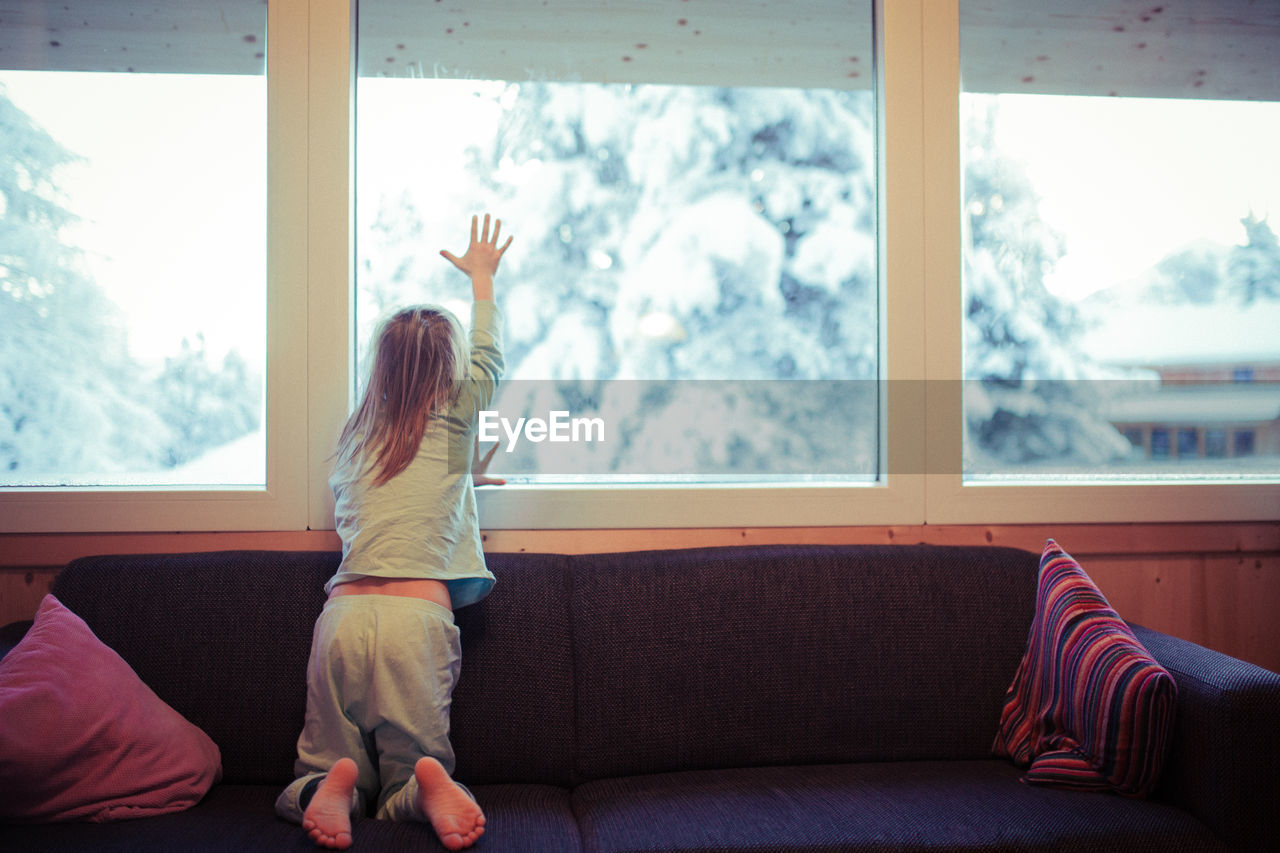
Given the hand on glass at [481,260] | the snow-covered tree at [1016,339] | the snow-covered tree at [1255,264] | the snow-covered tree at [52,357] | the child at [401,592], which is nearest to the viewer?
the child at [401,592]

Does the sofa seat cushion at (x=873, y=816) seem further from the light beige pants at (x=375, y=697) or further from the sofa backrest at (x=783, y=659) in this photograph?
the light beige pants at (x=375, y=697)

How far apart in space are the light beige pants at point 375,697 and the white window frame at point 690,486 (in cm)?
51

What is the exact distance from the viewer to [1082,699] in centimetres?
146

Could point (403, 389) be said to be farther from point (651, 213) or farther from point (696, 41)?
point (696, 41)

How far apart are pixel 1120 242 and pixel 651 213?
1.33 meters

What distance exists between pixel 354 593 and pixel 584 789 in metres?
0.60

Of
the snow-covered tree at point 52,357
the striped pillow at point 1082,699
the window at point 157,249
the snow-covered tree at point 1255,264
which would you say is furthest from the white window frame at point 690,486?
the snow-covered tree at point 1255,264

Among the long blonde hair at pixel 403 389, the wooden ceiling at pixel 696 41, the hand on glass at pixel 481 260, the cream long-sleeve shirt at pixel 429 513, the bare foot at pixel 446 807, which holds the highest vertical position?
the wooden ceiling at pixel 696 41

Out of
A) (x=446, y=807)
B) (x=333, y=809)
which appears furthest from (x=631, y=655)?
(x=333, y=809)

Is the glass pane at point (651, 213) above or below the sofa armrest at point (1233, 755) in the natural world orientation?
above

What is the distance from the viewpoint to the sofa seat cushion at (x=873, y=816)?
4.14ft

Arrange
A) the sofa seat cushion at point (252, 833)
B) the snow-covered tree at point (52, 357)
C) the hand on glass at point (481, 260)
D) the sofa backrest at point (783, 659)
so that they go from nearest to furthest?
the sofa seat cushion at point (252, 833)
the sofa backrest at point (783, 659)
the hand on glass at point (481, 260)
the snow-covered tree at point (52, 357)

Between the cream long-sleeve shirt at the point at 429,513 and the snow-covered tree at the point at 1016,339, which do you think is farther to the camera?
the snow-covered tree at the point at 1016,339

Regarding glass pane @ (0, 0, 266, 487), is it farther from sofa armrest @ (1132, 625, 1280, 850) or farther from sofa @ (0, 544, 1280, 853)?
sofa armrest @ (1132, 625, 1280, 850)
